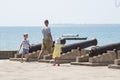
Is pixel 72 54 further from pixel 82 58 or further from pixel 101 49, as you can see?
pixel 101 49

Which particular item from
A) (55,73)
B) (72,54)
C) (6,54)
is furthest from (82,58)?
(6,54)

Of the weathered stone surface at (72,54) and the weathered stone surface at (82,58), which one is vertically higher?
the weathered stone surface at (72,54)

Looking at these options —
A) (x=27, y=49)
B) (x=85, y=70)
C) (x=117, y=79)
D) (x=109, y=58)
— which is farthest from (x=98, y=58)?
(x=117, y=79)

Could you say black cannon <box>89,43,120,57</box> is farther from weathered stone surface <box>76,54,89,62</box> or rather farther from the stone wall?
the stone wall

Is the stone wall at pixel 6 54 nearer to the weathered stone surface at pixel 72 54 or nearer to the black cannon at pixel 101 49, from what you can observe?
the weathered stone surface at pixel 72 54

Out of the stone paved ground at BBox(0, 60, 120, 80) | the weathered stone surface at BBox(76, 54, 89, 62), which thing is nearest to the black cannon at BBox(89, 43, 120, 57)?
the weathered stone surface at BBox(76, 54, 89, 62)

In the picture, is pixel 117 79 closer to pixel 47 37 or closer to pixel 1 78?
pixel 1 78

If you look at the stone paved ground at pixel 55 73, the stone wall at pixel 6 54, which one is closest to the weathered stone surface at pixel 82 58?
the stone paved ground at pixel 55 73

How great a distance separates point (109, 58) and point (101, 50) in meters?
0.76

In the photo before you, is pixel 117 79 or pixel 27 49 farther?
pixel 27 49

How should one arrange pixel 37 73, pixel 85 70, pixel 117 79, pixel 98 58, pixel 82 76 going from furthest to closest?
1. pixel 98 58
2. pixel 85 70
3. pixel 37 73
4. pixel 82 76
5. pixel 117 79

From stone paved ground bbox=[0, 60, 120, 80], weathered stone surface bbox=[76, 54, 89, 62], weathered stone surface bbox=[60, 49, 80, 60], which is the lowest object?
stone paved ground bbox=[0, 60, 120, 80]

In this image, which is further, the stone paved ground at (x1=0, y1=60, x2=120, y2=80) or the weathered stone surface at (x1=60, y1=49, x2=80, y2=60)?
the weathered stone surface at (x1=60, y1=49, x2=80, y2=60)

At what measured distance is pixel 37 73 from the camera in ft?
47.9
